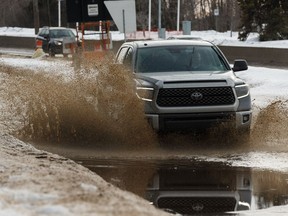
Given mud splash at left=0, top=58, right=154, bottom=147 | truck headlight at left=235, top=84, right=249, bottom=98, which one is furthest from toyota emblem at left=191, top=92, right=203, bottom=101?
mud splash at left=0, top=58, right=154, bottom=147

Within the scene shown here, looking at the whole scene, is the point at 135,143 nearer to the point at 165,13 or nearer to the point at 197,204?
the point at 197,204

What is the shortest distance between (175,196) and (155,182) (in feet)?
2.76

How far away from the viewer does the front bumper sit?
11.7m

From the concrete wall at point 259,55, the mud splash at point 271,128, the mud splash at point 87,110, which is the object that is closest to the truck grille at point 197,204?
the mud splash at point 87,110

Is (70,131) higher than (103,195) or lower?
lower

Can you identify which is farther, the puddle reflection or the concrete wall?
the concrete wall

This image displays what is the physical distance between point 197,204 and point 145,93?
14.0ft

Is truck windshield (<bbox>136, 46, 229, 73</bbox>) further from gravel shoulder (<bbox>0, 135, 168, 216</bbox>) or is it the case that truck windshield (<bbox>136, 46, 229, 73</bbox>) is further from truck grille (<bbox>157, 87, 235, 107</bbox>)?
gravel shoulder (<bbox>0, 135, 168, 216</bbox>)

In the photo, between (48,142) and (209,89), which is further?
(48,142)

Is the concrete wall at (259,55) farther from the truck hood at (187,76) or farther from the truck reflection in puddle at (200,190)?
the truck reflection in puddle at (200,190)

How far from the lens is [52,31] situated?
155 ft

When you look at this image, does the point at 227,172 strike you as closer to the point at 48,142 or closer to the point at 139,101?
the point at 139,101

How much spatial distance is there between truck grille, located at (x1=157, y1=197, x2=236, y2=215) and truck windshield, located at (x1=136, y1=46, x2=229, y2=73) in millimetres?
4976

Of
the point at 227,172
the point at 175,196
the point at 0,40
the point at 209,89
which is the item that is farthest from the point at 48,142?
the point at 0,40
